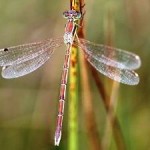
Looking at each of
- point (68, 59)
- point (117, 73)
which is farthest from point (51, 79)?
point (117, 73)

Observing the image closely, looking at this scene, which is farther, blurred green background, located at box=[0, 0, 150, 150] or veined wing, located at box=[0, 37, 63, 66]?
blurred green background, located at box=[0, 0, 150, 150]

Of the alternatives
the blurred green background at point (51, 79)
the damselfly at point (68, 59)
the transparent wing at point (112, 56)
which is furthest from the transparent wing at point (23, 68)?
the blurred green background at point (51, 79)

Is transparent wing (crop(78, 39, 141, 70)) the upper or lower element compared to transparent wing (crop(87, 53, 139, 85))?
upper

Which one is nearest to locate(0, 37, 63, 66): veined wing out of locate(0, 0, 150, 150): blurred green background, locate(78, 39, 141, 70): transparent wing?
locate(78, 39, 141, 70): transparent wing

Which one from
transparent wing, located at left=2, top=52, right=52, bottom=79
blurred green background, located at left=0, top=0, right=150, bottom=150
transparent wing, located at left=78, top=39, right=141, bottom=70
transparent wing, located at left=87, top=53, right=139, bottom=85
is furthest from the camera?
blurred green background, located at left=0, top=0, right=150, bottom=150

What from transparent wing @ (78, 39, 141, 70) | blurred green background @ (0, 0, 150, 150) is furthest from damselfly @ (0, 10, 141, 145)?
blurred green background @ (0, 0, 150, 150)

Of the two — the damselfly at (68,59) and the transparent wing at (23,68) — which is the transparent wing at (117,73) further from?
the transparent wing at (23,68)

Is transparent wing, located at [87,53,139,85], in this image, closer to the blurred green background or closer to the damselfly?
Answer: the damselfly

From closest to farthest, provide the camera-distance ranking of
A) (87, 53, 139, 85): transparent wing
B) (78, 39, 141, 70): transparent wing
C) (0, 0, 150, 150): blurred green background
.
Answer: (78, 39, 141, 70): transparent wing
(87, 53, 139, 85): transparent wing
(0, 0, 150, 150): blurred green background

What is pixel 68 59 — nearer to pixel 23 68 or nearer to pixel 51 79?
pixel 23 68
